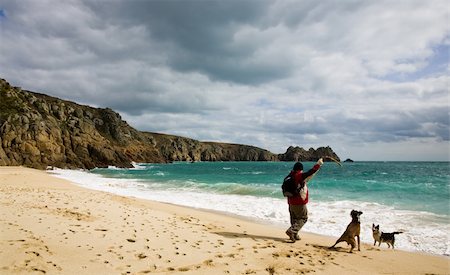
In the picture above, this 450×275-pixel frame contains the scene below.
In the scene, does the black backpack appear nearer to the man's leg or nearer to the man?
the man

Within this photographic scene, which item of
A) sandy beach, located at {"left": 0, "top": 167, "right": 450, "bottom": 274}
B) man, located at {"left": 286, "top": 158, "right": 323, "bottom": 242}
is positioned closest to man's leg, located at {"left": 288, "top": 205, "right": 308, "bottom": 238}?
man, located at {"left": 286, "top": 158, "right": 323, "bottom": 242}

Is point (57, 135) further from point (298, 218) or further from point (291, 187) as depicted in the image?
point (298, 218)

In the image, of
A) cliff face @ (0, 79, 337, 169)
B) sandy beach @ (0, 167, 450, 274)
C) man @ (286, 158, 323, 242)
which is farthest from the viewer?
cliff face @ (0, 79, 337, 169)

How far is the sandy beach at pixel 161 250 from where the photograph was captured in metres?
5.69

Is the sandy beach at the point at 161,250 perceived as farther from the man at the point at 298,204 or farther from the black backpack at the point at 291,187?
the black backpack at the point at 291,187

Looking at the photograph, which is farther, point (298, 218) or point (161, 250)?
point (298, 218)

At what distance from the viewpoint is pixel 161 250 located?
266 inches

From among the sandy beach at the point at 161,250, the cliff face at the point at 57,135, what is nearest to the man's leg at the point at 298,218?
the sandy beach at the point at 161,250

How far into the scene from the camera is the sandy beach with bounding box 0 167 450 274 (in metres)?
5.69

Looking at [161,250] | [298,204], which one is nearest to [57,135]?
[161,250]

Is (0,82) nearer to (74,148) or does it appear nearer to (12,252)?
(74,148)

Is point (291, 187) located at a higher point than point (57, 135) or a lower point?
lower

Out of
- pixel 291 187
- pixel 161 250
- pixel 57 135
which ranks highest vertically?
pixel 57 135

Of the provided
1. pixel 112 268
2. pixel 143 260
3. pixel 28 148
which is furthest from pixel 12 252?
pixel 28 148
